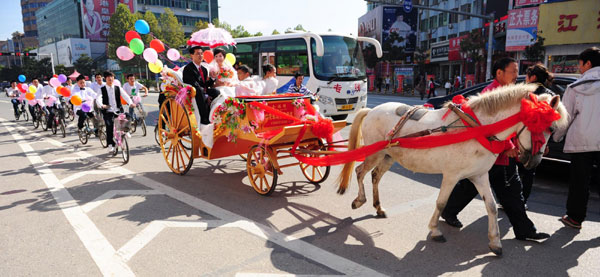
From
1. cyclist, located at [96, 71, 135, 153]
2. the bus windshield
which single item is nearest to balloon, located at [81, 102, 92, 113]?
cyclist, located at [96, 71, 135, 153]

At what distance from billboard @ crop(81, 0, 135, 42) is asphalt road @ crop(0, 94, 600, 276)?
8306cm

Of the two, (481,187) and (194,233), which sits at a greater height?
(481,187)

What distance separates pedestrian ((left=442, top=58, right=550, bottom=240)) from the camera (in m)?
3.92

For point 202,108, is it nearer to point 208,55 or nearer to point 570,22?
point 208,55

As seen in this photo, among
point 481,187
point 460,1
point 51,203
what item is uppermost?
point 460,1

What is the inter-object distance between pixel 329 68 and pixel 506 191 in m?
9.45

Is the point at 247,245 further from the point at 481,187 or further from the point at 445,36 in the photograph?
the point at 445,36

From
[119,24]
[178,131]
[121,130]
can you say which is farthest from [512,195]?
[119,24]

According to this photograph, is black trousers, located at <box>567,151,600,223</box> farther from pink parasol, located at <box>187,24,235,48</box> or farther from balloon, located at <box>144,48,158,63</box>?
balloon, located at <box>144,48,158,63</box>

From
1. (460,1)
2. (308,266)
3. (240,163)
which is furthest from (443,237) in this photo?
(460,1)

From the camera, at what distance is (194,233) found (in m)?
4.27

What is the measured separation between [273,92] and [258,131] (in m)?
1.59

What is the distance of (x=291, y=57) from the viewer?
13.6m

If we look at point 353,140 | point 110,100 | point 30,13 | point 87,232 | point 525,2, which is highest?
point 30,13
